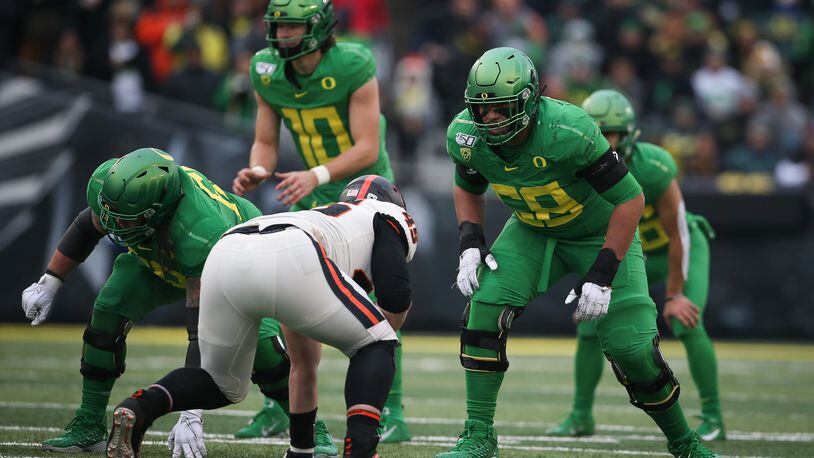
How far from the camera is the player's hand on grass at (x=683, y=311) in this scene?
677 cm

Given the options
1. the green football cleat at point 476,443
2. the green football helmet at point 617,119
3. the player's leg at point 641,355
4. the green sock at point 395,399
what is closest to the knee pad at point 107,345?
the green sock at point 395,399

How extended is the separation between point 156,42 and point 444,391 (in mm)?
7194

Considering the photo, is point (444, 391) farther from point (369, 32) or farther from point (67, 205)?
point (369, 32)

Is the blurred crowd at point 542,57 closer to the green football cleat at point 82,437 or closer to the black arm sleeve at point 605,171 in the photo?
the green football cleat at point 82,437

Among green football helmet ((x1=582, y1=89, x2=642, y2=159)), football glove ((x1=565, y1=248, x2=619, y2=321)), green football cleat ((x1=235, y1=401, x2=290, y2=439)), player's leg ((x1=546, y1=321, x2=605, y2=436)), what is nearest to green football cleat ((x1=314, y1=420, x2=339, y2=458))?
green football cleat ((x1=235, y1=401, x2=290, y2=439))

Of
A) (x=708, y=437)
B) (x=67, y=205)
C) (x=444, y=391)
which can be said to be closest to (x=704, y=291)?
(x=708, y=437)

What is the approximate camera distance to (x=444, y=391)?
8.78m

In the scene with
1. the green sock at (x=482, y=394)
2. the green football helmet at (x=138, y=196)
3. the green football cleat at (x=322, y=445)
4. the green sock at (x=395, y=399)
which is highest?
the green football helmet at (x=138, y=196)

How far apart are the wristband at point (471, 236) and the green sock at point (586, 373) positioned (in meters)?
1.59

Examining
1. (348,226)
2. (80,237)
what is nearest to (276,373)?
(348,226)

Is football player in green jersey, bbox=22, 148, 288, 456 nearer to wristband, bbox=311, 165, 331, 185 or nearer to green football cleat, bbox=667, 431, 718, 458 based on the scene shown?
wristband, bbox=311, 165, 331, 185

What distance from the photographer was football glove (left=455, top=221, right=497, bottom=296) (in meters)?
5.32

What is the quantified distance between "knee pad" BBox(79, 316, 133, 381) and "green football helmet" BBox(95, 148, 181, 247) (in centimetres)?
64

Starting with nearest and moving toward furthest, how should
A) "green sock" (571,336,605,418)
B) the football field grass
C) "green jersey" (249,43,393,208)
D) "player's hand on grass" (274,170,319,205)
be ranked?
"player's hand on grass" (274,170,319,205)
the football field grass
"green jersey" (249,43,393,208)
"green sock" (571,336,605,418)
